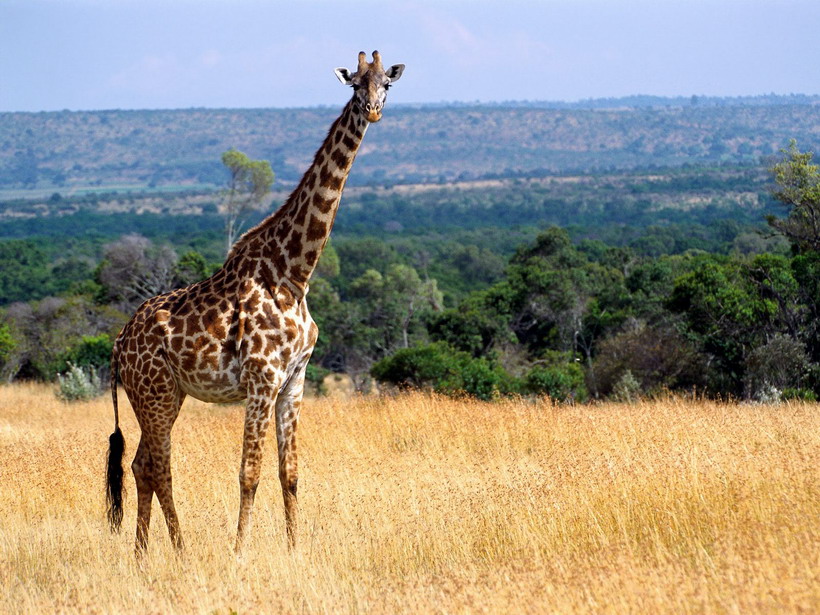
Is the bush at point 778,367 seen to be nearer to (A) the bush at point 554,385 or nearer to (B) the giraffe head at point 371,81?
(A) the bush at point 554,385

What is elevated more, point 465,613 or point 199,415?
point 465,613

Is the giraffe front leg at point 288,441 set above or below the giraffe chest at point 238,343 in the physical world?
below

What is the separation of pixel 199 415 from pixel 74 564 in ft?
29.6

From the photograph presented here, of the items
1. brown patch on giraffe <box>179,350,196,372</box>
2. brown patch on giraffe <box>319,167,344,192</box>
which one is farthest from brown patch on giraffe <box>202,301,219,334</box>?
brown patch on giraffe <box>319,167,344,192</box>

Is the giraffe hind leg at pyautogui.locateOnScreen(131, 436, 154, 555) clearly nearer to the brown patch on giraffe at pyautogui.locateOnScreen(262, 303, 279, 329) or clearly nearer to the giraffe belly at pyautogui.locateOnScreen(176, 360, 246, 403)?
the giraffe belly at pyautogui.locateOnScreen(176, 360, 246, 403)

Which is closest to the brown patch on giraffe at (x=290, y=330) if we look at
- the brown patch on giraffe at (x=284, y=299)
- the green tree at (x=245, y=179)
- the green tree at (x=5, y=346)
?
the brown patch on giraffe at (x=284, y=299)

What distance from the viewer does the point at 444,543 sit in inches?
281

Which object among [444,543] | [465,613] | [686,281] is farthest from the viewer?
[686,281]

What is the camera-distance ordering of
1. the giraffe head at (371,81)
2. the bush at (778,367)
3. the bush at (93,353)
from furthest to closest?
the bush at (93,353) → the bush at (778,367) → the giraffe head at (371,81)

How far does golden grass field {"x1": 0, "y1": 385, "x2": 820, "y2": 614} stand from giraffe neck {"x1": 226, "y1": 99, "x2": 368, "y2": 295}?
6.31 ft

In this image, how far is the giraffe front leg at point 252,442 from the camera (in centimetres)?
732

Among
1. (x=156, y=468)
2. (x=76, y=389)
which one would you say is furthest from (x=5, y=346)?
(x=156, y=468)

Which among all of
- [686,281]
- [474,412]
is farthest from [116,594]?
[686,281]

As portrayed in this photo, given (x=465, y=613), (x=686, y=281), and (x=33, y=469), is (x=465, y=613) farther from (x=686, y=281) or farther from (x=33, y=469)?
(x=686, y=281)
